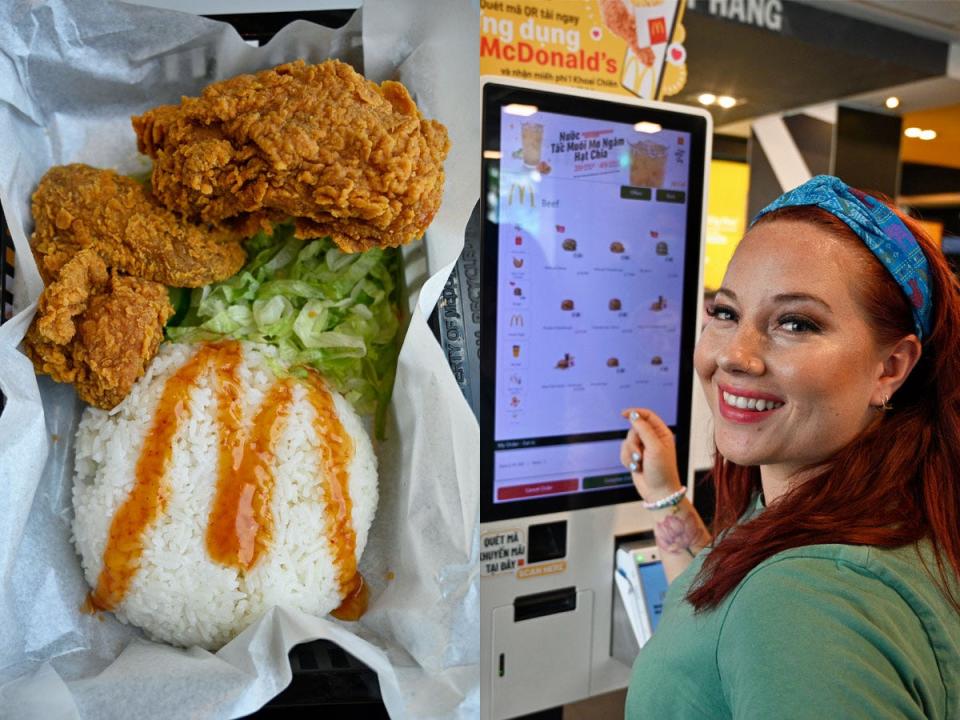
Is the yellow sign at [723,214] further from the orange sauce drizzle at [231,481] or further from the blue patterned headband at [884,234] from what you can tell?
the orange sauce drizzle at [231,481]

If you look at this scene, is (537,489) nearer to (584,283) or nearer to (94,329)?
(584,283)

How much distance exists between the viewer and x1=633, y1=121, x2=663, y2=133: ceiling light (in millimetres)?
1479

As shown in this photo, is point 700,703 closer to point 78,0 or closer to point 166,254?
point 166,254

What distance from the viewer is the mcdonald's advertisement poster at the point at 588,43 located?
1.48m

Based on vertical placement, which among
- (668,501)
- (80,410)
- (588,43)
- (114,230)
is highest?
(588,43)

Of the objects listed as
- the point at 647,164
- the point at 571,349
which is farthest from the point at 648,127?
the point at 571,349

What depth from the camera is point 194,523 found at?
99cm

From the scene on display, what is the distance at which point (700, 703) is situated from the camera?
0.97m

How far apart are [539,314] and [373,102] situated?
0.57 meters

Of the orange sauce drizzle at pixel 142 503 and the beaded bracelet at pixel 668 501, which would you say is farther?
the beaded bracelet at pixel 668 501

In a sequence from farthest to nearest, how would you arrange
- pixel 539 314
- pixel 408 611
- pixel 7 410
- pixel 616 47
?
pixel 616 47
pixel 539 314
pixel 408 611
pixel 7 410

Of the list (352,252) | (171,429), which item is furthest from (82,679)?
(352,252)

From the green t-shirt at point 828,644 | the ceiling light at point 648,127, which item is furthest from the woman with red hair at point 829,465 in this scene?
the ceiling light at point 648,127

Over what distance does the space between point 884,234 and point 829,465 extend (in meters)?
0.31
